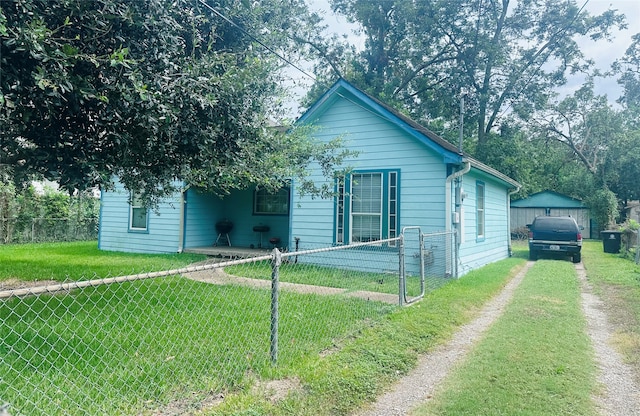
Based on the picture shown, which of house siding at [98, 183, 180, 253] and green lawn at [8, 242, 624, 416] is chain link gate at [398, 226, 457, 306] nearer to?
green lawn at [8, 242, 624, 416]

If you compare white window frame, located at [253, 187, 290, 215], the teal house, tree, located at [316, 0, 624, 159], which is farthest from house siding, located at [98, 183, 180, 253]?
tree, located at [316, 0, 624, 159]

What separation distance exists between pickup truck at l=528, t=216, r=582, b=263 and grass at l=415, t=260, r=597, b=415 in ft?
27.3

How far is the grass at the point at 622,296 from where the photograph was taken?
4.90 m

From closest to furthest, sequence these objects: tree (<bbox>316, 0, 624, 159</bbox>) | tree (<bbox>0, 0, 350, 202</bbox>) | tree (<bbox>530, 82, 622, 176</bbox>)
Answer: tree (<bbox>0, 0, 350, 202</bbox>) → tree (<bbox>316, 0, 624, 159</bbox>) → tree (<bbox>530, 82, 622, 176</bbox>)

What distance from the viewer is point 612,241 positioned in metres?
15.8

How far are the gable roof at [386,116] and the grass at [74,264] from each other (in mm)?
5153

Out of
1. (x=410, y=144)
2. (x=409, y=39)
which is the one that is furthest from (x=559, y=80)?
(x=410, y=144)

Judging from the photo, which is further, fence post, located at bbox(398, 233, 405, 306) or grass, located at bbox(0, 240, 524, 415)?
fence post, located at bbox(398, 233, 405, 306)

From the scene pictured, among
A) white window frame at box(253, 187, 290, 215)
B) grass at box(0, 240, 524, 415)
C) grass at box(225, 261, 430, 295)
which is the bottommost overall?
grass at box(0, 240, 524, 415)

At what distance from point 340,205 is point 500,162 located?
622 inches

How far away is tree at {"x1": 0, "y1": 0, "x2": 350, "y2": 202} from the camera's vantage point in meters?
4.02

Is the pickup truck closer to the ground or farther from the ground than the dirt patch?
farther from the ground

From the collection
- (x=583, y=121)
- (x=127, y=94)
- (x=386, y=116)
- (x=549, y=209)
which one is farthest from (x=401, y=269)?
(x=583, y=121)

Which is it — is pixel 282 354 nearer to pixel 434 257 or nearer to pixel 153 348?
pixel 153 348
